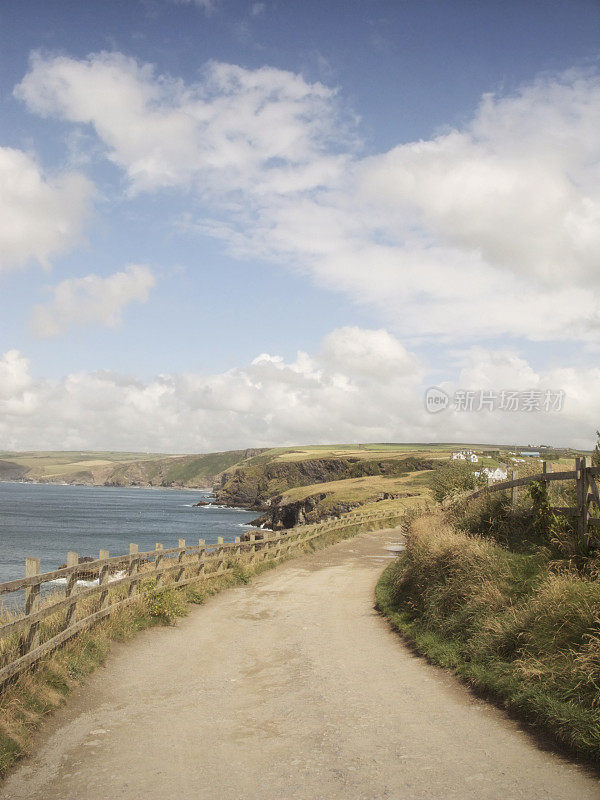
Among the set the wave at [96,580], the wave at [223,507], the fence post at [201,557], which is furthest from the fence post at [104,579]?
the wave at [223,507]

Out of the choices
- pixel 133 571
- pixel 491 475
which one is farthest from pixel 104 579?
pixel 491 475

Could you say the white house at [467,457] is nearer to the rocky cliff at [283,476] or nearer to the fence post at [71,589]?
the rocky cliff at [283,476]

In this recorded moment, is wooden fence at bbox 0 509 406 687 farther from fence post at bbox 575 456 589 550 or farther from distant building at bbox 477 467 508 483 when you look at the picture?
distant building at bbox 477 467 508 483

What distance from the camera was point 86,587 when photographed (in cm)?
1100

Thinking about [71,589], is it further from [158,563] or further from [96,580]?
[96,580]

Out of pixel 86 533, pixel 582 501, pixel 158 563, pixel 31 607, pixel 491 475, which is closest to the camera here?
pixel 31 607

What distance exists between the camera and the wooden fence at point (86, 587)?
7.61 m

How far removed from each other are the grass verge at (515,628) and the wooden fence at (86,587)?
18.7 ft

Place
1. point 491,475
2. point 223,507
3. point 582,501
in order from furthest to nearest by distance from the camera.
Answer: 1. point 223,507
2. point 491,475
3. point 582,501

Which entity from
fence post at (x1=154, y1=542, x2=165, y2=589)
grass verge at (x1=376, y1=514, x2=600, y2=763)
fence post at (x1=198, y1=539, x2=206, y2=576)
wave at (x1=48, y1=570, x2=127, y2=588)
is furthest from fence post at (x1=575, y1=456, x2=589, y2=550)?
fence post at (x1=198, y1=539, x2=206, y2=576)

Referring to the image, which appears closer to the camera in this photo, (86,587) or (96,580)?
(86,587)

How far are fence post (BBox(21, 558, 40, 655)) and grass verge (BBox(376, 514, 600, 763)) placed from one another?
6243 mm

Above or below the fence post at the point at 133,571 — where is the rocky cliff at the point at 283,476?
below

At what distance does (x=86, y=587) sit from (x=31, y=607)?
323 centimetres
